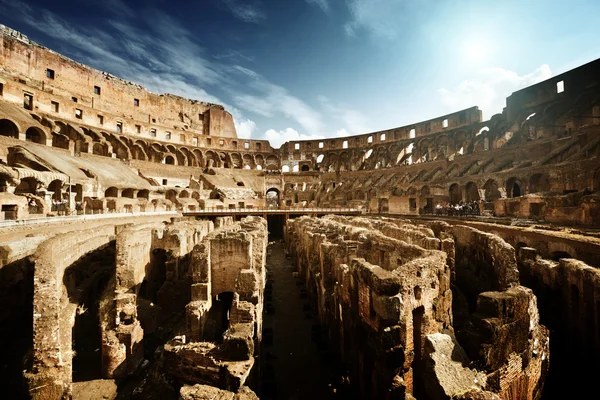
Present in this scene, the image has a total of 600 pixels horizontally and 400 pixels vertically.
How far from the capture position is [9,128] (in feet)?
97.2

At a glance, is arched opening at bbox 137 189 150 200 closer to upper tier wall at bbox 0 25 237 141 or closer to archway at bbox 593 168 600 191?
upper tier wall at bbox 0 25 237 141

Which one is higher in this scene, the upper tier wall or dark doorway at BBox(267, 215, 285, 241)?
the upper tier wall

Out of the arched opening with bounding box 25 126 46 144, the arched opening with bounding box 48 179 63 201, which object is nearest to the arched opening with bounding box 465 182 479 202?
the arched opening with bounding box 48 179 63 201

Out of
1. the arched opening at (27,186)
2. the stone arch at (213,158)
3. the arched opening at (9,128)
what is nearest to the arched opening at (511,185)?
the arched opening at (27,186)

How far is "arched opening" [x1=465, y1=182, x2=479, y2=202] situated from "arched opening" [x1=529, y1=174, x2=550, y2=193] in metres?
6.15

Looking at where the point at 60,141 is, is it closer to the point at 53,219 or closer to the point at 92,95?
the point at 92,95

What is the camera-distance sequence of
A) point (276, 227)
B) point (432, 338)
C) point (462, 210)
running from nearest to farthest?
1. point (432, 338)
2. point (462, 210)
3. point (276, 227)

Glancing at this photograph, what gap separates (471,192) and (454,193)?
1.79m

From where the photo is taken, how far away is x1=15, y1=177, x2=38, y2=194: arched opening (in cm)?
1933

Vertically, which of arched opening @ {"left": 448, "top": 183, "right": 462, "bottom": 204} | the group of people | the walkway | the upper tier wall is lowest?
the walkway

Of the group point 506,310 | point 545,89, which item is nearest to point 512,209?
point 506,310

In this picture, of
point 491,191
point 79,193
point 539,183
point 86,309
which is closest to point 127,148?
point 79,193

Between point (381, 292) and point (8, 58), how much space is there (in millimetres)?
56006

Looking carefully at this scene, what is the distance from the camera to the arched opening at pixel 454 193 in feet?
100
